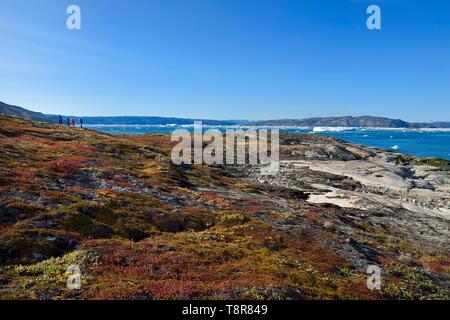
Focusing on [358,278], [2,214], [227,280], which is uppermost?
[2,214]

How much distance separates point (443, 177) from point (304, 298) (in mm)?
82701

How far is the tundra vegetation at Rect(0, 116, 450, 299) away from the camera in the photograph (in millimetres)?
17125

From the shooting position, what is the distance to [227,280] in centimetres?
1809

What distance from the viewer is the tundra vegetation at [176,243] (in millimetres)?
17125

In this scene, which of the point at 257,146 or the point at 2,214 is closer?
the point at 2,214

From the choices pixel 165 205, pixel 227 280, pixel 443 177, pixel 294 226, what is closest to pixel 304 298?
pixel 227 280

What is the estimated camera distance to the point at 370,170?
87.6m

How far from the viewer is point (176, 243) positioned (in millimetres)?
23172

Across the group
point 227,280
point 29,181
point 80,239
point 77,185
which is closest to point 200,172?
point 77,185

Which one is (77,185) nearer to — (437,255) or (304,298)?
(304,298)
